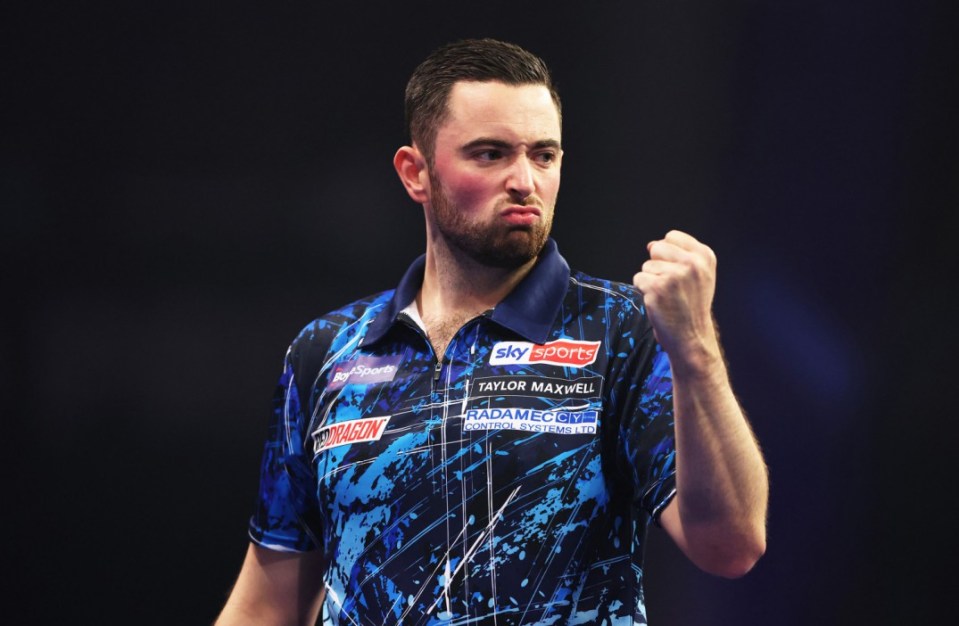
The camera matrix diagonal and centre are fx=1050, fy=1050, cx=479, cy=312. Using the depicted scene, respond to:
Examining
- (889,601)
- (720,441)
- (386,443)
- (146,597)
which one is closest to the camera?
(720,441)

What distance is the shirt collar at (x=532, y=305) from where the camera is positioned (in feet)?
6.00

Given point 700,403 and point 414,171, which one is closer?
point 700,403

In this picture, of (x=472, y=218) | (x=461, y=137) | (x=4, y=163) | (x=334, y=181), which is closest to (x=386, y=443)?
(x=472, y=218)

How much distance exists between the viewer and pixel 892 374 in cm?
251

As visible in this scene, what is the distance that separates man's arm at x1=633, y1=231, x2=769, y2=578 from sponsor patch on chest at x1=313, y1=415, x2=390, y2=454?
23.0 inches

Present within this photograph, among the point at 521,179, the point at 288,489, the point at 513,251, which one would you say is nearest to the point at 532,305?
the point at 513,251

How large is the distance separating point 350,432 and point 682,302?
71cm

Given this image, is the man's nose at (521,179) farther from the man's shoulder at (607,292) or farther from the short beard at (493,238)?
the man's shoulder at (607,292)

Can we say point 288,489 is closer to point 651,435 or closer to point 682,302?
point 651,435

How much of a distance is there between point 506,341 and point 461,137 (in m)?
0.38

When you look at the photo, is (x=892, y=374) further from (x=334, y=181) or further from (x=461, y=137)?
(x=334, y=181)

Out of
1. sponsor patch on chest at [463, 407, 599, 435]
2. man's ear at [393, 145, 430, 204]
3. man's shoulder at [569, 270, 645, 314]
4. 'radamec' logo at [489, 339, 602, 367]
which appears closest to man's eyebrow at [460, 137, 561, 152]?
man's ear at [393, 145, 430, 204]

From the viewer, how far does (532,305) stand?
6.10ft

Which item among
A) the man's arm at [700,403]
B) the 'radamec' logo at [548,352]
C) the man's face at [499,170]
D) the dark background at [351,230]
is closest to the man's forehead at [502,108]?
the man's face at [499,170]
